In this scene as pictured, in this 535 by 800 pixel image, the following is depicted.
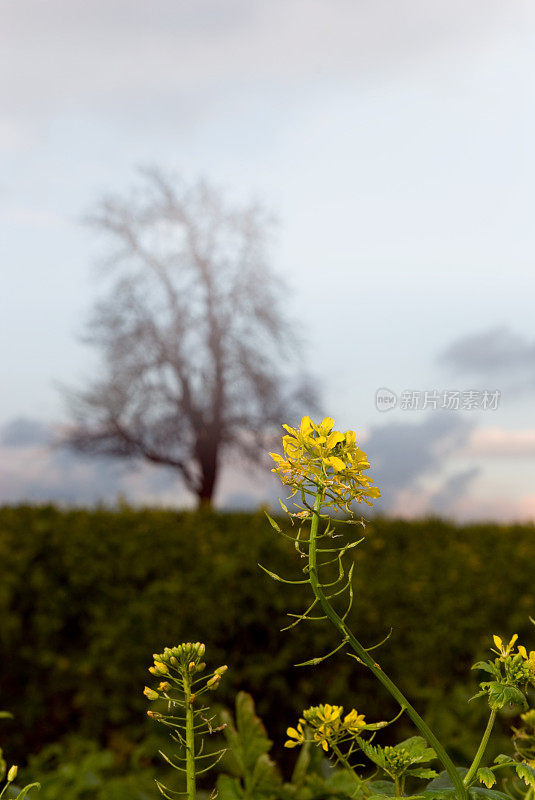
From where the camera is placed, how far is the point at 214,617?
4.38 m

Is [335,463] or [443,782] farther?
[443,782]

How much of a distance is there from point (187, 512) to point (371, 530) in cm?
151

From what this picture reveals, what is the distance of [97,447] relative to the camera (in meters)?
20.5

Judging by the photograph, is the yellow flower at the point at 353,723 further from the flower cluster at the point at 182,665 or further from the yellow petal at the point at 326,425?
the yellow petal at the point at 326,425

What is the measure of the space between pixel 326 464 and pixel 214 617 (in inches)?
142

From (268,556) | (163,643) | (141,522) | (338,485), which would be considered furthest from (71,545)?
(338,485)

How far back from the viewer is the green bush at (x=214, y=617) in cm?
439

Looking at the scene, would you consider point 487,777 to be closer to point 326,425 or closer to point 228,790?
Answer: point 326,425

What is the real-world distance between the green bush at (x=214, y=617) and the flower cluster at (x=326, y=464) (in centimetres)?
341

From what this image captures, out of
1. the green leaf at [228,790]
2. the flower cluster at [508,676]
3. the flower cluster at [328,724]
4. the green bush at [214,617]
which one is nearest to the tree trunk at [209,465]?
the green bush at [214,617]

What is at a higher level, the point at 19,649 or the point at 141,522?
the point at 141,522

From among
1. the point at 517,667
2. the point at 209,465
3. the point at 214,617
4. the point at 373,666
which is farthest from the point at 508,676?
the point at 209,465

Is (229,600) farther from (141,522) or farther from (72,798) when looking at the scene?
(72,798)

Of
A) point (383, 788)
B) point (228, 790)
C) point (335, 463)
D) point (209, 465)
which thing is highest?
point (209, 465)
